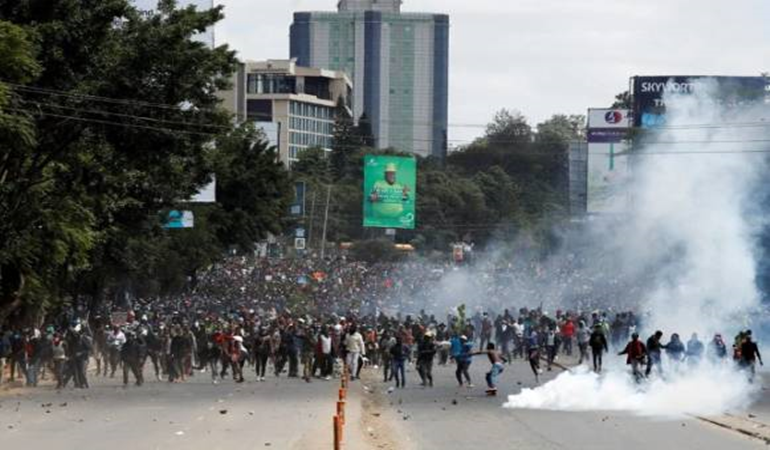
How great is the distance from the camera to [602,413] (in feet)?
97.3

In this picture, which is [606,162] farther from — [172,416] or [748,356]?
[172,416]

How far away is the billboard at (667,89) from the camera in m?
72.2

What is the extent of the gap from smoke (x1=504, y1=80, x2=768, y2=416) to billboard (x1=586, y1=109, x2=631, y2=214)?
102 inches

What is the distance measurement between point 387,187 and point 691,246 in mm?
12313

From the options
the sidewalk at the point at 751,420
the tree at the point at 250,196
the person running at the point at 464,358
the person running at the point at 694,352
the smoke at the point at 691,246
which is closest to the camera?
the sidewalk at the point at 751,420

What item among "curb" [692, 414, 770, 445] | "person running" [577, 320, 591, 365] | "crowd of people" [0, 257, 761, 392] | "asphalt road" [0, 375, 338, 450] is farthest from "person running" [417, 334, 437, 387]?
"curb" [692, 414, 770, 445]

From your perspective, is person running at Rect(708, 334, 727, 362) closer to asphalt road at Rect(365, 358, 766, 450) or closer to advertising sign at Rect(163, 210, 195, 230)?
asphalt road at Rect(365, 358, 766, 450)

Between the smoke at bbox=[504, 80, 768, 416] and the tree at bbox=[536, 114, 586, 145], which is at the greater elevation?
the tree at bbox=[536, 114, 586, 145]

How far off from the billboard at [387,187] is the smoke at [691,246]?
421 inches

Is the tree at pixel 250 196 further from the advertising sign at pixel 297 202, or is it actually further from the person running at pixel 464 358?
the person running at pixel 464 358

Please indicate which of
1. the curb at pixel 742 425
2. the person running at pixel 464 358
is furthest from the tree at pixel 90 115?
the curb at pixel 742 425

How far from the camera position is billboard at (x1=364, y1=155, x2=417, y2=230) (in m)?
62.0

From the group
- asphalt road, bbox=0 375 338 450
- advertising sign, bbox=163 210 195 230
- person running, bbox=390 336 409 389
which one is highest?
advertising sign, bbox=163 210 195 230

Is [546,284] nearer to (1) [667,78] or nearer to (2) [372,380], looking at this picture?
(1) [667,78]
